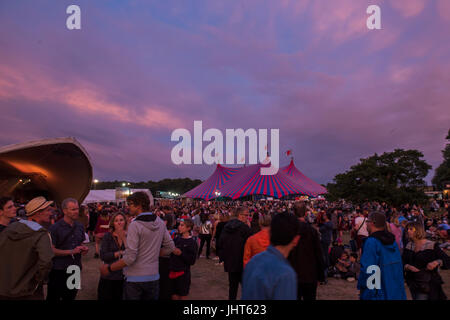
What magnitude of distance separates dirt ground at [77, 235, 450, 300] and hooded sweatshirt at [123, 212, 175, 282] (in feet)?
9.30

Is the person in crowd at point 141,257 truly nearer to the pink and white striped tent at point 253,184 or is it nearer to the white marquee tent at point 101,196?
the white marquee tent at point 101,196

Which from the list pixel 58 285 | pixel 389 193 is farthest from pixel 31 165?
pixel 389 193

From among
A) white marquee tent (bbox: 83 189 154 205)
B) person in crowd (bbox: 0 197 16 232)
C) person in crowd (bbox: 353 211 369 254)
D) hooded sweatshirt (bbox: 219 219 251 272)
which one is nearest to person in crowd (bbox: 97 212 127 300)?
person in crowd (bbox: 0 197 16 232)

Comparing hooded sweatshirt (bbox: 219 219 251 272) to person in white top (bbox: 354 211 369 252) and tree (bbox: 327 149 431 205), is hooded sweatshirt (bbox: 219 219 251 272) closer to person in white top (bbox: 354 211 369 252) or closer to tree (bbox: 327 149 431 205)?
person in white top (bbox: 354 211 369 252)

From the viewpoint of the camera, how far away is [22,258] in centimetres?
241

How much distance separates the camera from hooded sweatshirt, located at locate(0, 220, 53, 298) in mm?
2400

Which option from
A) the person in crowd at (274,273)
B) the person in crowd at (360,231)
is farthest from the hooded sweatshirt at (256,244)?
the person in crowd at (360,231)

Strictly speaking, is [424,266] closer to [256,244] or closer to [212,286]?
[256,244]

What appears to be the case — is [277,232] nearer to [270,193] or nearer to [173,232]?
[173,232]

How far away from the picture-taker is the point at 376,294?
2760mm

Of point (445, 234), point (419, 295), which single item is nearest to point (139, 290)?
point (419, 295)

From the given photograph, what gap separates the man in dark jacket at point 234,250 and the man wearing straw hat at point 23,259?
2362 millimetres

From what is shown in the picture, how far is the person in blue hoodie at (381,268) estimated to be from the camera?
2.75 metres

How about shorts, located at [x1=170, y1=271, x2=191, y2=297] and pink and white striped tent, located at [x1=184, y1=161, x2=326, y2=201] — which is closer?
shorts, located at [x1=170, y1=271, x2=191, y2=297]
